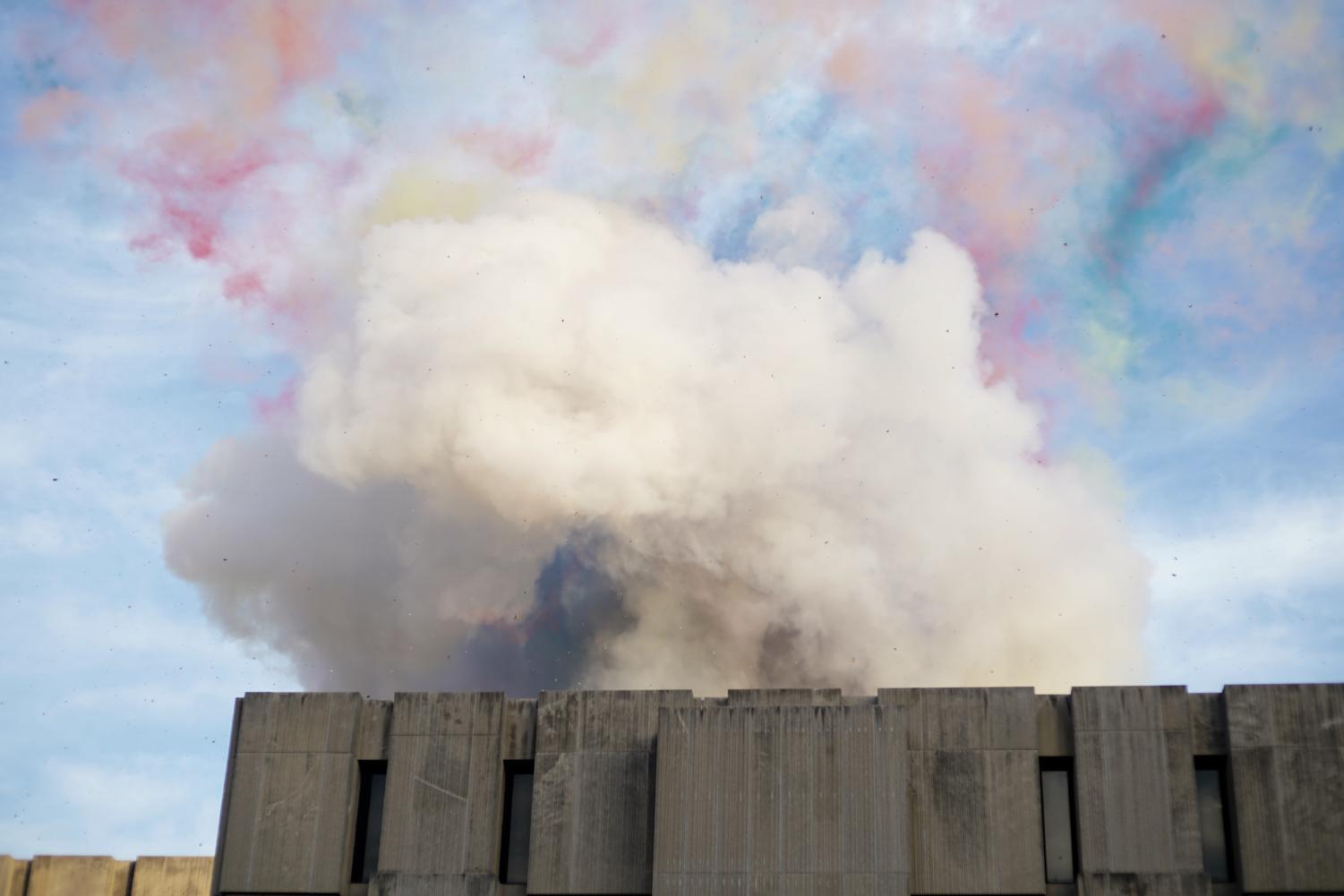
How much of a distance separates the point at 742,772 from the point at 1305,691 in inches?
546

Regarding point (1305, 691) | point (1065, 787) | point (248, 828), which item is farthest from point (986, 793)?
point (248, 828)

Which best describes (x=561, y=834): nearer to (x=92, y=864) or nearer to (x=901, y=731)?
(x=901, y=731)

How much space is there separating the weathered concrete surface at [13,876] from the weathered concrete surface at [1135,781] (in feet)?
120

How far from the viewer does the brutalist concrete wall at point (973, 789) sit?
129ft

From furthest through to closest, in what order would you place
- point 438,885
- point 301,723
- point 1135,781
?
point 301,723, point 438,885, point 1135,781

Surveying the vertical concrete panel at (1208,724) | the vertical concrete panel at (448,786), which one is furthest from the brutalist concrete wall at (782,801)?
the vertical concrete panel at (1208,724)

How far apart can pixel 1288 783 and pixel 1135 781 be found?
3573 millimetres

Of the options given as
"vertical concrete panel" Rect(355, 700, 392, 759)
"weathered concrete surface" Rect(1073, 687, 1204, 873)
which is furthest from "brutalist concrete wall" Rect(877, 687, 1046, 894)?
"vertical concrete panel" Rect(355, 700, 392, 759)

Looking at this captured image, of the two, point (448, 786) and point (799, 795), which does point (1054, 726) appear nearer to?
point (799, 795)

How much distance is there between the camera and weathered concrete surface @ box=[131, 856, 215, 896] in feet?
186

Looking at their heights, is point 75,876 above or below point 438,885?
above

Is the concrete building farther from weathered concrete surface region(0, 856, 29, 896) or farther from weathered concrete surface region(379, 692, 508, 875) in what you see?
weathered concrete surface region(0, 856, 29, 896)

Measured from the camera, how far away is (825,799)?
3944 centimetres

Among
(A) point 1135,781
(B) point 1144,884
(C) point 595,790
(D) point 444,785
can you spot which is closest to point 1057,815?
(A) point 1135,781
